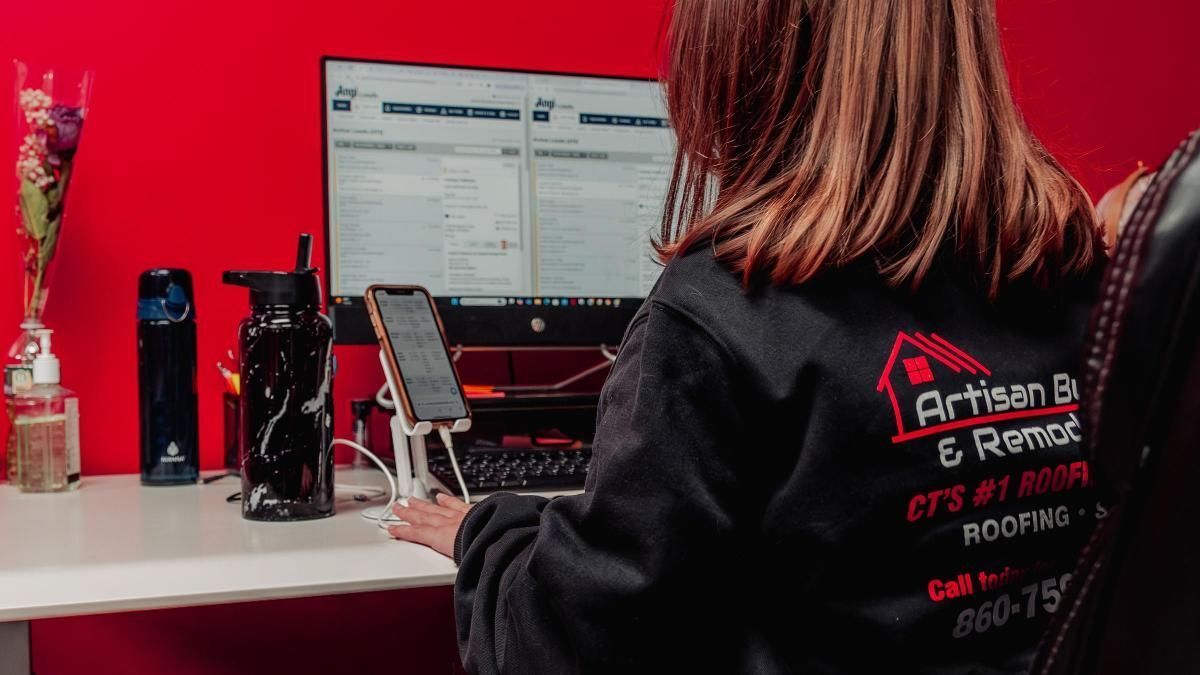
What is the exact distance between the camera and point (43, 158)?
55.1 inches

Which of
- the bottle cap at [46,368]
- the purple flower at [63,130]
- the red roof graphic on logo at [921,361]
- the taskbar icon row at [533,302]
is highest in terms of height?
the purple flower at [63,130]

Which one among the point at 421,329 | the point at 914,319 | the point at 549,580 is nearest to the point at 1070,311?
the point at 914,319

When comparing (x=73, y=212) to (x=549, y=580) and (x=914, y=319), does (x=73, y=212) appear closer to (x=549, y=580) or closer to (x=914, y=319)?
(x=549, y=580)

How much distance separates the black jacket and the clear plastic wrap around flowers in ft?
3.24

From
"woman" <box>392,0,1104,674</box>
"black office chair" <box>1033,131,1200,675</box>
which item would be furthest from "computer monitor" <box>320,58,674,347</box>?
"black office chair" <box>1033,131,1200,675</box>

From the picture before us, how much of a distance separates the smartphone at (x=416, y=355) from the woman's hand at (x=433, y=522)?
91mm

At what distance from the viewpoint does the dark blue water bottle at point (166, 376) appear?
138cm

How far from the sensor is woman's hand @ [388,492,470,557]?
40.0 inches

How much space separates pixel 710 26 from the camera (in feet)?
2.61

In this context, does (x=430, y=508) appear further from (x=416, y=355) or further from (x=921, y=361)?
(x=921, y=361)

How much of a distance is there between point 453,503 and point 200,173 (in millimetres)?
765

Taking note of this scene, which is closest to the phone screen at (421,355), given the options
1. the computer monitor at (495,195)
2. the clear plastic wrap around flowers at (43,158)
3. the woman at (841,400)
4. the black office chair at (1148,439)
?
the computer monitor at (495,195)

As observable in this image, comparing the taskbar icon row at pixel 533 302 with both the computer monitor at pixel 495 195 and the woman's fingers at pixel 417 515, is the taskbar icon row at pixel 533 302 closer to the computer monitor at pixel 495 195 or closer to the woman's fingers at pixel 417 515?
the computer monitor at pixel 495 195

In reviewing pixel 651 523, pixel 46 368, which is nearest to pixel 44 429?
pixel 46 368
